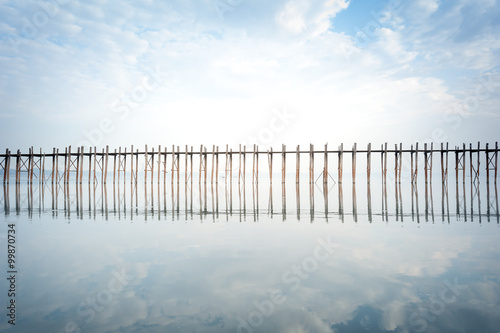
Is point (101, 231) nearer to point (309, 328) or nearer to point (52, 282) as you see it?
point (52, 282)

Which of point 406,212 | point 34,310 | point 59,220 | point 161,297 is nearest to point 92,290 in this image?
point 34,310

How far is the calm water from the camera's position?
3.35m

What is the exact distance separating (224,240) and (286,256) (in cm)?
184

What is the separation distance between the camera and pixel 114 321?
3363 mm

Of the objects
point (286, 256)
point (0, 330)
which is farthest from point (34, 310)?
point (286, 256)

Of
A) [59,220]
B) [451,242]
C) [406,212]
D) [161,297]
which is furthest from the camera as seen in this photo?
[406,212]

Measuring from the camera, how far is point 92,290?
4.14 metres

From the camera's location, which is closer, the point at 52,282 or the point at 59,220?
the point at 52,282

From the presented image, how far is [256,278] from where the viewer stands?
4.55 metres

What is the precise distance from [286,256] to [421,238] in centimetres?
350

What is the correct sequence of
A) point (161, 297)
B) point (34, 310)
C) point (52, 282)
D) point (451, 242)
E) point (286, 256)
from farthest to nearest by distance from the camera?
point (451, 242), point (286, 256), point (52, 282), point (161, 297), point (34, 310)

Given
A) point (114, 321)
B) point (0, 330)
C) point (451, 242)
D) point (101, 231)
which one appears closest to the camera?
point (0, 330)

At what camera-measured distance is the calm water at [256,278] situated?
3352 mm

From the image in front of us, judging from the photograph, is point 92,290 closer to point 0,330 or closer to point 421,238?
point 0,330
